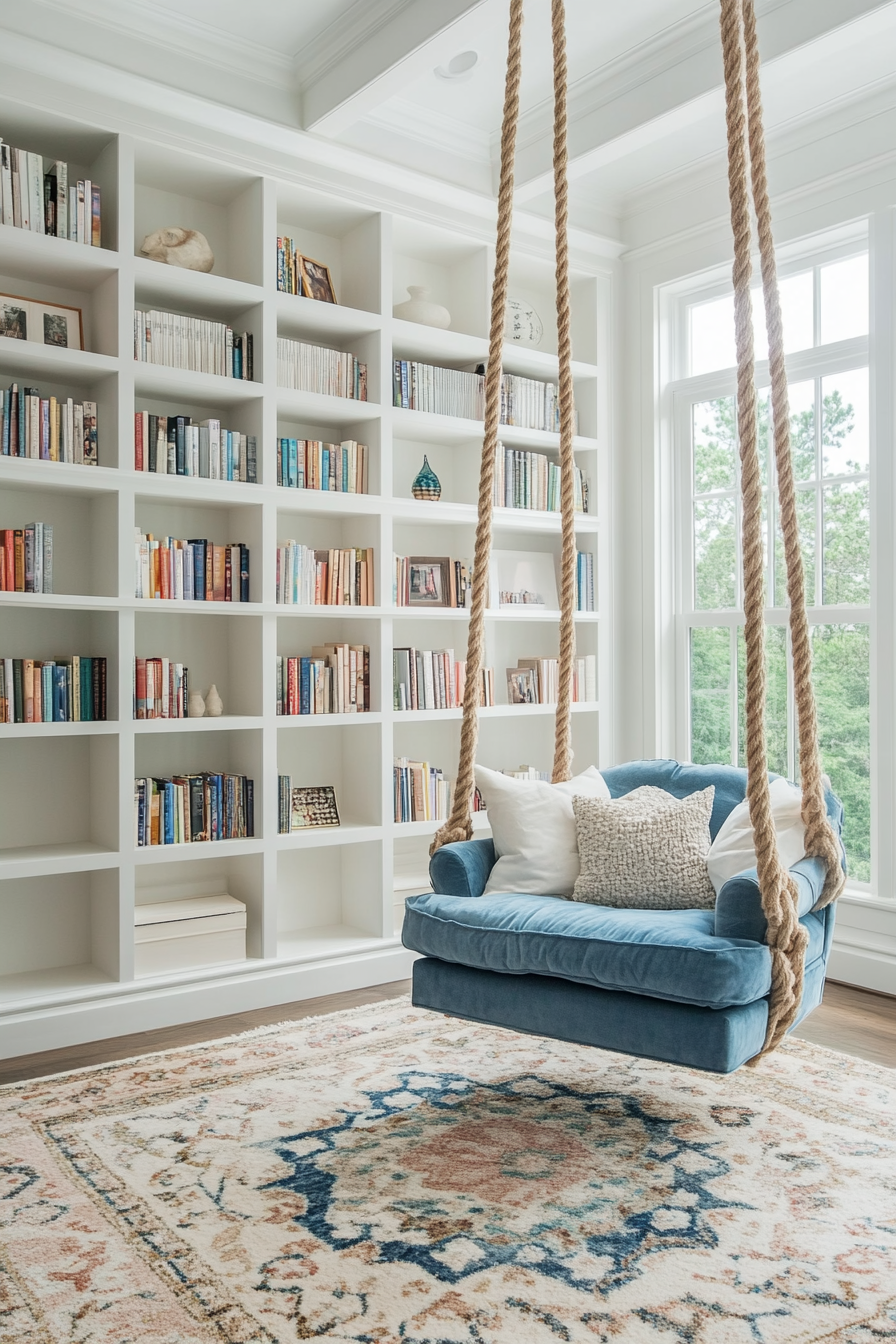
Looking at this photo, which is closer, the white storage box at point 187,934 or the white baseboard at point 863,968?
the white storage box at point 187,934

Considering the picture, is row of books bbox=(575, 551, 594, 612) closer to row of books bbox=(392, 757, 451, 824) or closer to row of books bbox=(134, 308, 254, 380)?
row of books bbox=(392, 757, 451, 824)

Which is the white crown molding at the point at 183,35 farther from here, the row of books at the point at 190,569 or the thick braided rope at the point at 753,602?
the thick braided rope at the point at 753,602

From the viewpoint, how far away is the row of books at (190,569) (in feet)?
10.8

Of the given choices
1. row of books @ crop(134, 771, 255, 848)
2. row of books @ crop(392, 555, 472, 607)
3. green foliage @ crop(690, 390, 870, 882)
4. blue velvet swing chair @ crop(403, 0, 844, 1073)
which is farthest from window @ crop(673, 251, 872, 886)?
row of books @ crop(134, 771, 255, 848)

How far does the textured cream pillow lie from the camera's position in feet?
8.86

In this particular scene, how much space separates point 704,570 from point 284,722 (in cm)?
188

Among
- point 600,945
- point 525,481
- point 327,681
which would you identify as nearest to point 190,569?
point 327,681

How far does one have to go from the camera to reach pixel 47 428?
123 inches

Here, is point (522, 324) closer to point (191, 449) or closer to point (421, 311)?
point (421, 311)

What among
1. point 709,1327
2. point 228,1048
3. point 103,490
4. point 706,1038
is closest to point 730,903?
point 706,1038

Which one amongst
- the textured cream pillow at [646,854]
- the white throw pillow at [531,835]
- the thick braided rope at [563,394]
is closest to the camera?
the thick braided rope at [563,394]

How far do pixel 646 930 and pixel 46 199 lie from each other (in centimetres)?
266

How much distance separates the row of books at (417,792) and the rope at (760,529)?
181cm

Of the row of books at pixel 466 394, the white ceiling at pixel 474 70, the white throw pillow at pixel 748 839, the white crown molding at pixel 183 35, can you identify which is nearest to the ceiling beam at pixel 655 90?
the white ceiling at pixel 474 70
